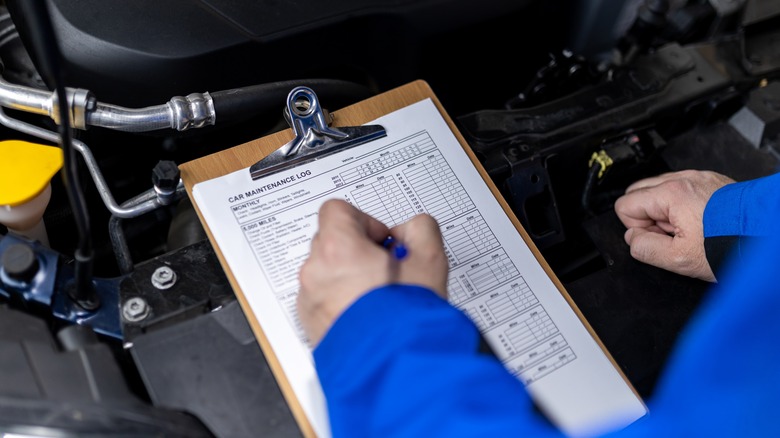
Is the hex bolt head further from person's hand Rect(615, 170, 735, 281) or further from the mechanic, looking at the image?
person's hand Rect(615, 170, 735, 281)

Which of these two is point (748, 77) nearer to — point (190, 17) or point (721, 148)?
point (721, 148)

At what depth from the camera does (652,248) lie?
35.5 inches

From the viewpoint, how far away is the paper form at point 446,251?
2.41ft

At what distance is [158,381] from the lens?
708 mm

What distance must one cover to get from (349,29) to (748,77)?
0.64 metres

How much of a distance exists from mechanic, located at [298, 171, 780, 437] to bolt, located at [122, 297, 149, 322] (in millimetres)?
197

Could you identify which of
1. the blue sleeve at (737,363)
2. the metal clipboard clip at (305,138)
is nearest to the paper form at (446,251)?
the metal clipboard clip at (305,138)

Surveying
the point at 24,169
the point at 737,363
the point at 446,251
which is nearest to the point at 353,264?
the point at 446,251

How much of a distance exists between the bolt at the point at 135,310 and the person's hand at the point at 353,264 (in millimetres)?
194

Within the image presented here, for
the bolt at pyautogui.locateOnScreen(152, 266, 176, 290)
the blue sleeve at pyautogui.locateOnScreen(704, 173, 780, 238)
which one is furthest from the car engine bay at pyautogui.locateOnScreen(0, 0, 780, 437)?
the blue sleeve at pyautogui.locateOnScreen(704, 173, 780, 238)

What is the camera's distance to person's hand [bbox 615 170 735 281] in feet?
2.88

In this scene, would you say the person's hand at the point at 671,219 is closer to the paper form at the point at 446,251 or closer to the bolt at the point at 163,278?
the paper form at the point at 446,251

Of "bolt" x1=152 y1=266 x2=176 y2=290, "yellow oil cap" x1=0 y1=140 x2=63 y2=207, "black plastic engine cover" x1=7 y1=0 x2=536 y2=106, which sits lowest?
"bolt" x1=152 y1=266 x2=176 y2=290

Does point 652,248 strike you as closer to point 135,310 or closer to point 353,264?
point 353,264
